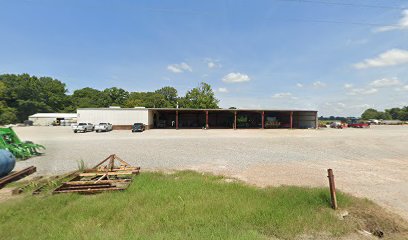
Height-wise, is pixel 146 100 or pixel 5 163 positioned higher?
pixel 146 100

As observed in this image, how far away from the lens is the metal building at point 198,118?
3556 cm

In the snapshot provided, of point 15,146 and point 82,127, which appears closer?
point 15,146

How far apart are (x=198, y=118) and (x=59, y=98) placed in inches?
2741

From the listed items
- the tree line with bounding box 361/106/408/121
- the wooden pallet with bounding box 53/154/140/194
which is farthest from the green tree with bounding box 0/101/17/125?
the tree line with bounding box 361/106/408/121

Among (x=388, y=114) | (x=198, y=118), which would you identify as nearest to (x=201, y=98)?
(x=198, y=118)

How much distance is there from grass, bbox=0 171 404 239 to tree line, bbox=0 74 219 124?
52.9 metres

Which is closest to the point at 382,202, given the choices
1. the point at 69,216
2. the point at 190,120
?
the point at 69,216

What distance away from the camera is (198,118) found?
47.5 meters

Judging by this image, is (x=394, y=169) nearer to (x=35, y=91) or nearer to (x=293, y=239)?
(x=293, y=239)

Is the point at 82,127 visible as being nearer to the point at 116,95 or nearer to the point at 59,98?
the point at 59,98

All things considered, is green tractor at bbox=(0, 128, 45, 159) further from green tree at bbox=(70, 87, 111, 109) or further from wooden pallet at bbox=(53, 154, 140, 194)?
green tree at bbox=(70, 87, 111, 109)

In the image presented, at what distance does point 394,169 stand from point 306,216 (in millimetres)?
8020

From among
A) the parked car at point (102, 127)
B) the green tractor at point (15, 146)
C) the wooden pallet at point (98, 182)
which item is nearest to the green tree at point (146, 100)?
the parked car at point (102, 127)

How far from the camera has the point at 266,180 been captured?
309 inches
